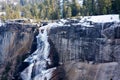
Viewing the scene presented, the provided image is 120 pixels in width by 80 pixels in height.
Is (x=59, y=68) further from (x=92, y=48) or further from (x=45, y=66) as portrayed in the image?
(x=92, y=48)

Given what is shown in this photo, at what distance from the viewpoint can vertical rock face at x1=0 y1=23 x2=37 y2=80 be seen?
61.0 meters

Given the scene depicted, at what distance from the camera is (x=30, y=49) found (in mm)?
60906

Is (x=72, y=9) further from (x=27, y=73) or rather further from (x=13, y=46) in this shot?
(x=27, y=73)

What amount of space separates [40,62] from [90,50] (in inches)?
397

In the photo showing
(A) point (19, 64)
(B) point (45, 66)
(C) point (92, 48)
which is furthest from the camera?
(A) point (19, 64)

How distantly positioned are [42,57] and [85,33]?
9.55 meters

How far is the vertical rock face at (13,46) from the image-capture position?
200 feet

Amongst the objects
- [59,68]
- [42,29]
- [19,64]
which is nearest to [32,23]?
[42,29]

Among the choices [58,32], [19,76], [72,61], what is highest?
[58,32]

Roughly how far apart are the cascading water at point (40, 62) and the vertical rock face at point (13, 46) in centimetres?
248

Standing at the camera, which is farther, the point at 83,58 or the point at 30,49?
the point at 30,49

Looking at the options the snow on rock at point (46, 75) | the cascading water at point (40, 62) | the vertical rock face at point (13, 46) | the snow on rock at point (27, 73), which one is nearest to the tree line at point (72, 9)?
the vertical rock face at point (13, 46)

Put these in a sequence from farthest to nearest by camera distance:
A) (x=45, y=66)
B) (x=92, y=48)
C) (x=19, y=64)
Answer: (x=19, y=64) < (x=45, y=66) < (x=92, y=48)

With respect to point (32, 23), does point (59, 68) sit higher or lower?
lower
